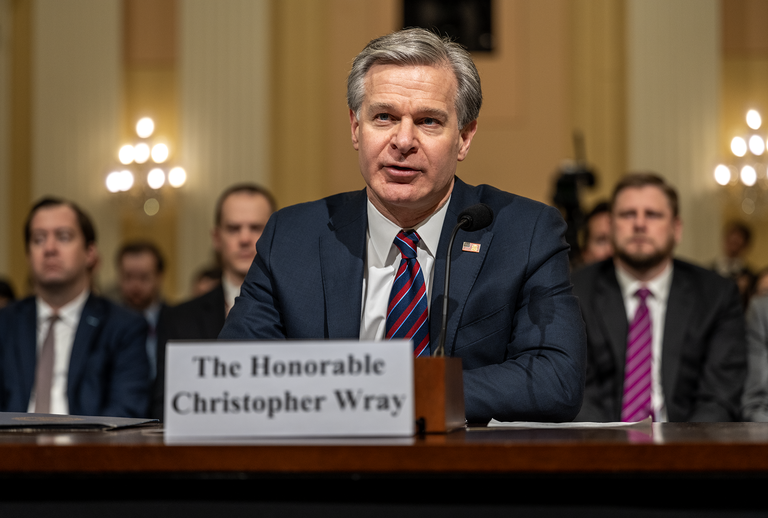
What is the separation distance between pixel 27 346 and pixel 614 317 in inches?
89.1

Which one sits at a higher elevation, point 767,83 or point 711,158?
point 767,83

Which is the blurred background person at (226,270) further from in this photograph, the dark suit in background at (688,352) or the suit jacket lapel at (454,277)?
the suit jacket lapel at (454,277)

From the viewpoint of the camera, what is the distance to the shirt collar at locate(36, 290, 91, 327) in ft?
11.6

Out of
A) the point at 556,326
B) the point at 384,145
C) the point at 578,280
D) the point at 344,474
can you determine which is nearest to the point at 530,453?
the point at 344,474

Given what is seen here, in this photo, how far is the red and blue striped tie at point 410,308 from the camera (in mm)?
1727

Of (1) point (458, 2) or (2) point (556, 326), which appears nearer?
(2) point (556, 326)

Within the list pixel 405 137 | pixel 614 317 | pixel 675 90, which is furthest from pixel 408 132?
pixel 675 90

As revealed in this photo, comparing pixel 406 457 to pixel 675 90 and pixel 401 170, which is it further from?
pixel 675 90

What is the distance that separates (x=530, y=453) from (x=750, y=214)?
25.1ft

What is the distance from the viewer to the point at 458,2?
8508mm

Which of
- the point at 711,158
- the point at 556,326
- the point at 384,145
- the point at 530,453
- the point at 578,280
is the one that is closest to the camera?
the point at 530,453

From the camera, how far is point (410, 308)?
5.71ft

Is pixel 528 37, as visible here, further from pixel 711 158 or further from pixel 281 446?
pixel 281 446

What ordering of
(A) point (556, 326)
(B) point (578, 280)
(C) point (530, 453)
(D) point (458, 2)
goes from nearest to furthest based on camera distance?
(C) point (530, 453) → (A) point (556, 326) → (B) point (578, 280) → (D) point (458, 2)
